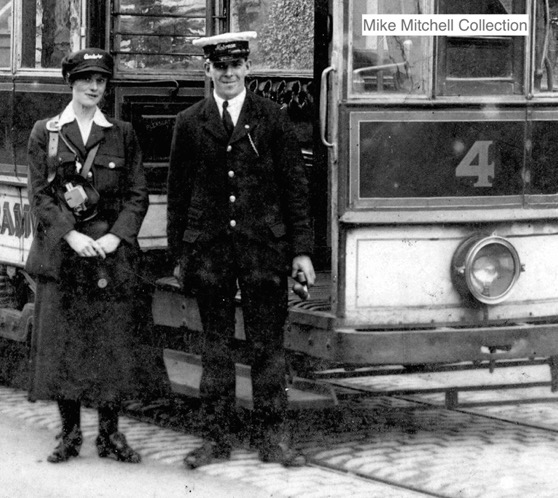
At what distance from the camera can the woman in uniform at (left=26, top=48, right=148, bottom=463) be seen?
6.72m

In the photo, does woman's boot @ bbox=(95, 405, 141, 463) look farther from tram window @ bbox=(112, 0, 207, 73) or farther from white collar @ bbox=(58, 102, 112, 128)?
tram window @ bbox=(112, 0, 207, 73)

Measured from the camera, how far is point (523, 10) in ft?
23.3

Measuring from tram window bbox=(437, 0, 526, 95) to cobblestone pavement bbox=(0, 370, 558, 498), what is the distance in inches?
64.0

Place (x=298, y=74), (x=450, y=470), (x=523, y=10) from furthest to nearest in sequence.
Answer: (x=298, y=74)
(x=523, y=10)
(x=450, y=470)

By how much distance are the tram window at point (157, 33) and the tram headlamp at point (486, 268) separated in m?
2.39

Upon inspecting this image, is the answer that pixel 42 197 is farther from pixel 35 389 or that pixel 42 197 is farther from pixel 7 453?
pixel 7 453

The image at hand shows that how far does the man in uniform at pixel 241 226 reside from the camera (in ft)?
21.9

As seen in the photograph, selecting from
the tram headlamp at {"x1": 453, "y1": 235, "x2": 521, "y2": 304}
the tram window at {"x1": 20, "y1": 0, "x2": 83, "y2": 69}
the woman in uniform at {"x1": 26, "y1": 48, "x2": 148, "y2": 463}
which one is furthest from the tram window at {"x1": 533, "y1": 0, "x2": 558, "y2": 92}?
the tram window at {"x1": 20, "y1": 0, "x2": 83, "y2": 69}

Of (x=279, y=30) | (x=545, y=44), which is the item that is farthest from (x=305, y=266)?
(x=279, y=30)

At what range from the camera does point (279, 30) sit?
9.21m

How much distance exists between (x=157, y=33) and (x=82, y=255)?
217cm

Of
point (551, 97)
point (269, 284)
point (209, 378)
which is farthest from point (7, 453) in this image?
point (551, 97)

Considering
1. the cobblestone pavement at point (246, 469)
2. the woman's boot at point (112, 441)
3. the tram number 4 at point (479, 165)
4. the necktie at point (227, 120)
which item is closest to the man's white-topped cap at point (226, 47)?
the necktie at point (227, 120)

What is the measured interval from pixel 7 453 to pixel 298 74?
3509mm
